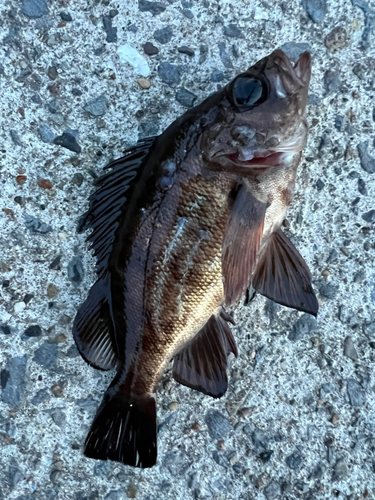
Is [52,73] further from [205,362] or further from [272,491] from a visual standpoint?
[272,491]

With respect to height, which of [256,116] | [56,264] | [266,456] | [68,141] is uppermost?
[256,116]

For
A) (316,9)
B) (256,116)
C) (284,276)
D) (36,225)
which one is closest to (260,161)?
(256,116)

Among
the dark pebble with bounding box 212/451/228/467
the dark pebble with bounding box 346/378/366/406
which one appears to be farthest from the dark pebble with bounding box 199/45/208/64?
the dark pebble with bounding box 212/451/228/467

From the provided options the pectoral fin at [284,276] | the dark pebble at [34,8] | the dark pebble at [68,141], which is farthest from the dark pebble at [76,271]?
the dark pebble at [34,8]

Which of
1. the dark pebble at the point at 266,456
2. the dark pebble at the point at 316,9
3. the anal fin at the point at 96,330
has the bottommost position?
the dark pebble at the point at 266,456

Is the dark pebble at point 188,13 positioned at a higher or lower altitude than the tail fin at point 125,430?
higher

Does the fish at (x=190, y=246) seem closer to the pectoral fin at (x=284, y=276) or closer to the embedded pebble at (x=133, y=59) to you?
the pectoral fin at (x=284, y=276)
